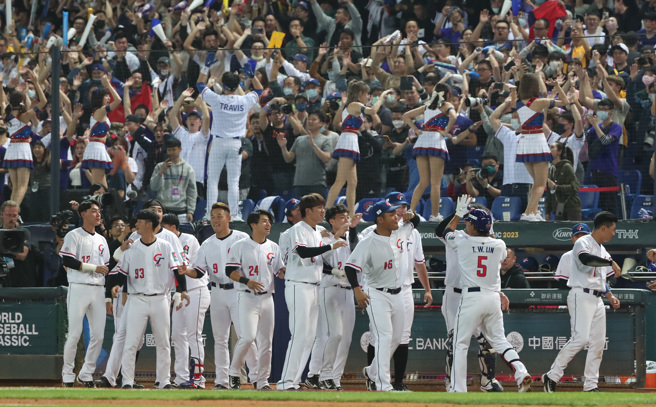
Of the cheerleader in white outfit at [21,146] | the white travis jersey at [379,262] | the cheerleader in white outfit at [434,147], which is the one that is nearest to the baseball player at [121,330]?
the white travis jersey at [379,262]

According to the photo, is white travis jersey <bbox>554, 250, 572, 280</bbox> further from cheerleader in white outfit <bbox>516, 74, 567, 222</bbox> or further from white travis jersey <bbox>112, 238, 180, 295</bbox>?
white travis jersey <bbox>112, 238, 180, 295</bbox>

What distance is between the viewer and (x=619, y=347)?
445 inches

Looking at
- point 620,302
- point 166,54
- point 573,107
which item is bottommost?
point 620,302

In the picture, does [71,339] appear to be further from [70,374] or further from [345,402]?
[345,402]

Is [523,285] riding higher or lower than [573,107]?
lower

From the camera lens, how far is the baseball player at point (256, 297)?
10.7 m

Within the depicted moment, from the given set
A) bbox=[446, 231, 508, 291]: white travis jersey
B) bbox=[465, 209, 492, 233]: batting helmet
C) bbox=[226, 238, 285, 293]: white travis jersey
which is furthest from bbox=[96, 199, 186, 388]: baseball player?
bbox=[465, 209, 492, 233]: batting helmet

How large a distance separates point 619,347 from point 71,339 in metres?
5.63

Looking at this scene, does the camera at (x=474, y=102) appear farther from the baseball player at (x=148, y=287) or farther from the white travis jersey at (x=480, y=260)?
the baseball player at (x=148, y=287)

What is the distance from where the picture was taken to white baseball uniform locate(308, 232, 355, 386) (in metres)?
10.9

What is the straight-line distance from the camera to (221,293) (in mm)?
11070

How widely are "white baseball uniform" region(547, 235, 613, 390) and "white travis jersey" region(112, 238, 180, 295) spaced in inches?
151

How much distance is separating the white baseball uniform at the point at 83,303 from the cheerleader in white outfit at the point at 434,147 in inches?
163

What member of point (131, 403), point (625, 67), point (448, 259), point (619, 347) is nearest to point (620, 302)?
point (619, 347)
